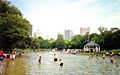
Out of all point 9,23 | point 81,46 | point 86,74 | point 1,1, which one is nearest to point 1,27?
point 9,23

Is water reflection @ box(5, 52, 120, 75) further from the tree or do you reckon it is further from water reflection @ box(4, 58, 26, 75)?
the tree

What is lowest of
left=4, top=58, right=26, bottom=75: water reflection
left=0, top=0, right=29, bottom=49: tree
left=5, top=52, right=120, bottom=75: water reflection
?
left=5, top=52, right=120, bottom=75: water reflection

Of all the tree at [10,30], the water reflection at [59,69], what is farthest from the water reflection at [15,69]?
the tree at [10,30]

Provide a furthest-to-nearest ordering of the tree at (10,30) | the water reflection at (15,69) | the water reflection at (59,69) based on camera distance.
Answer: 1. the tree at (10,30)
2. the water reflection at (59,69)
3. the water reflection at (15,69)

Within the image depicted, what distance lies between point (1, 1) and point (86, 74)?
54.2 metres

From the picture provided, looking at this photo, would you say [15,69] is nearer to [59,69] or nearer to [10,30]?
[59,69]

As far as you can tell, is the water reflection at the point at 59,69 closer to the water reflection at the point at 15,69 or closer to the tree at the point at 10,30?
the water reflection at the point at 15,69

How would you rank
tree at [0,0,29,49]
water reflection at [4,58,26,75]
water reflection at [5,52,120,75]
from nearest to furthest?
1. water reflection at [4,58,26,75]
2. water reflection at [5,52,120,75]
3. tree at [0,0,29,49]

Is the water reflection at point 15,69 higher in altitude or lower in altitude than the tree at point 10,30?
lower

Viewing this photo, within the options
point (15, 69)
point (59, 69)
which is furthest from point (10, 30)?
point (15, 69)

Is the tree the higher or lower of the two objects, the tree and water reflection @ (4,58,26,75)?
the higher

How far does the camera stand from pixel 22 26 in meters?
78.4

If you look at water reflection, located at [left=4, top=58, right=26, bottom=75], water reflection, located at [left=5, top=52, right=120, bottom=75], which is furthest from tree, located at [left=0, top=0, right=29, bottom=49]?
water reflection, located at [left=4, top=58, right=26, bottom=75]

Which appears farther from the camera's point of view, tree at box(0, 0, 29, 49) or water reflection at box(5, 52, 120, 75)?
tree at box(0, 0, 29, 49)
